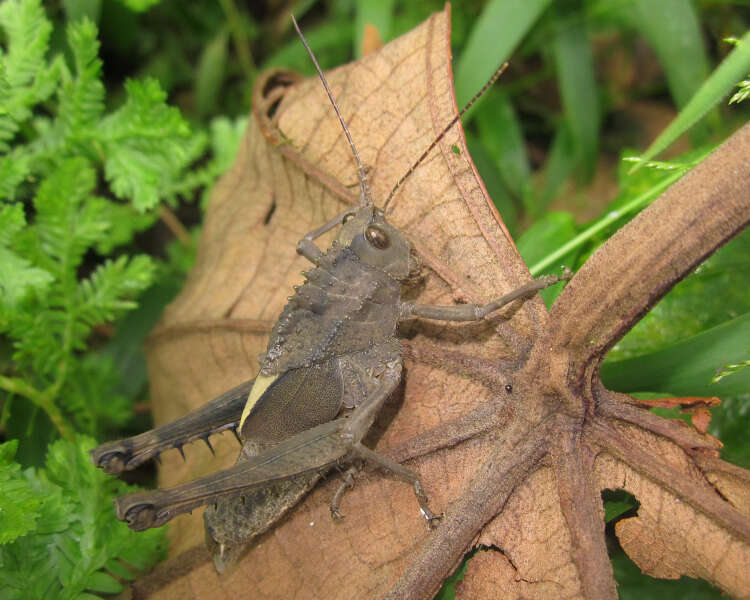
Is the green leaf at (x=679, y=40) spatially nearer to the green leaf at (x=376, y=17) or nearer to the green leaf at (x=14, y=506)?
the green leaf at (x=376, y=17)

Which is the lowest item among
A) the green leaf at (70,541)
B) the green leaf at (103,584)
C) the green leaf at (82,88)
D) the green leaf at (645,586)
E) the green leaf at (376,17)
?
the green leaf at (645,586)

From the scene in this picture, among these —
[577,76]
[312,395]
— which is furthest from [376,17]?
[312,395]

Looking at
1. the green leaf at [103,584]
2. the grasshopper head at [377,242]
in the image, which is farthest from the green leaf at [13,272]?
the grasshopper head at [377,242]

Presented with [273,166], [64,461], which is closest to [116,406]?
[64,461]

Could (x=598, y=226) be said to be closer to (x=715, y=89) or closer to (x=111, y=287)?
(x=715, y=89)

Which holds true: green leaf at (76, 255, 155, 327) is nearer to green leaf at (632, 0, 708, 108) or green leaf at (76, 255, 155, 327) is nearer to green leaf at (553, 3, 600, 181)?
green leaf at (553, 3, 600, 181)
